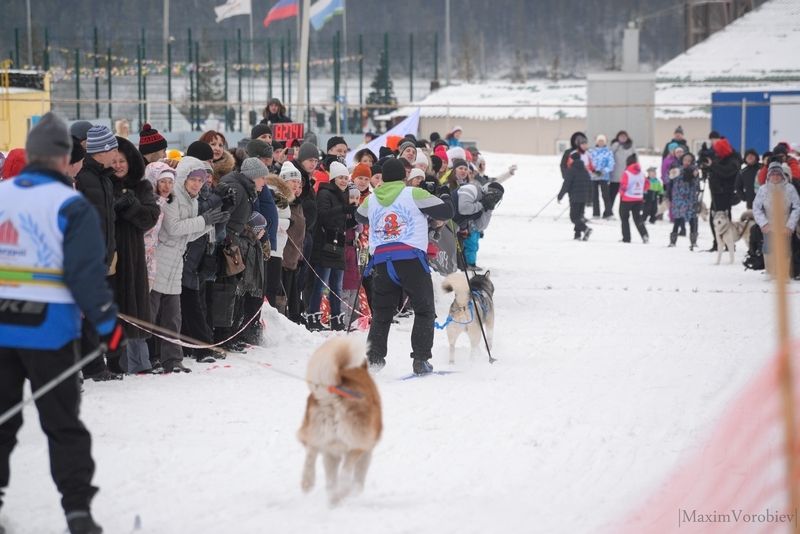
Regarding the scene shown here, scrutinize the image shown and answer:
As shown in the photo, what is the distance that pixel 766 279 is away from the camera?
1666 cm

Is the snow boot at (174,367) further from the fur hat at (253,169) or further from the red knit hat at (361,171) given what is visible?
the red knit hat at (361,171)

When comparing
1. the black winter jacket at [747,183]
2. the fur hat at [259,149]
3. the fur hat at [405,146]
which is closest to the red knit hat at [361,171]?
the fur hat at [259,149]

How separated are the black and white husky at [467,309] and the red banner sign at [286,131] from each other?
5.18 metres

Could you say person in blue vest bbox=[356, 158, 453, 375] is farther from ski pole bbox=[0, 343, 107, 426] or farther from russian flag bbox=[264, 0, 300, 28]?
russian flag bbox=[264, 0, 300, 28]

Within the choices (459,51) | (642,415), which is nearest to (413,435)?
(642,415)

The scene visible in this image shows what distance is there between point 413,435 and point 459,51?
72.8 metres

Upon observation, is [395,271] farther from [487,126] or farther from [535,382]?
[487,126]

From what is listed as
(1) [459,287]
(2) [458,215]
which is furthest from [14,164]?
(2) [458,215]

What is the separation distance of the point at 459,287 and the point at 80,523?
5.55m

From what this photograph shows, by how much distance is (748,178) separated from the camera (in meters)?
23.3

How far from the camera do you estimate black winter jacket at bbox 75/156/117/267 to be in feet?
25.4

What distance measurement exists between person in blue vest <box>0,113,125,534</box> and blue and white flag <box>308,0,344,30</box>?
22.0 meters

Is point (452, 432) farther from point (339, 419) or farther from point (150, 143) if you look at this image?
point (150, 143)

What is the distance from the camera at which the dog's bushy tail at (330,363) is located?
5.36 metres
